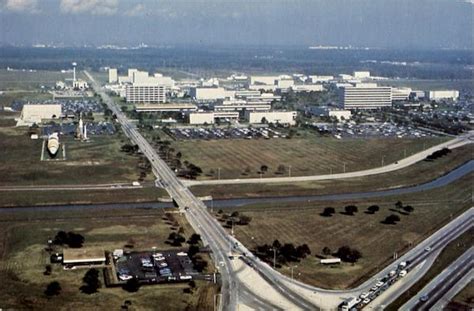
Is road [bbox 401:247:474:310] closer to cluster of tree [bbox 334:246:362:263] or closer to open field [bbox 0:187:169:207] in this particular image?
cluster of tree [bbox 334:246:362:263]

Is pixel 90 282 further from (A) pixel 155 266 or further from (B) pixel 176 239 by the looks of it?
(B) pixel 176 239

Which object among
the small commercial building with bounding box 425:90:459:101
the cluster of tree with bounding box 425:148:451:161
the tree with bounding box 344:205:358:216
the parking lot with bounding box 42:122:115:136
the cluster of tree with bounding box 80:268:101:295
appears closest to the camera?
the cluster of tree with bounding box 80:268:101:295

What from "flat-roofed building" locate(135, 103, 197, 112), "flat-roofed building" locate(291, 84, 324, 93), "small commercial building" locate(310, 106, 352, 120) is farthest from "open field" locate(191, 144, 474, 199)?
"flat-roofed building" locate(291, 84, 324, 93)

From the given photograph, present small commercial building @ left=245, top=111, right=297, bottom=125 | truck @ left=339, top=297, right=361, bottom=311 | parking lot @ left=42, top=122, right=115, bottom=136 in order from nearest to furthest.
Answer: truck @ left=339, top=297, right=361, bottom=311
parking lot @ left=42, top=122, right=115, bottom=136
small commercial building @ left=245, top=111, right=297, bottom=125

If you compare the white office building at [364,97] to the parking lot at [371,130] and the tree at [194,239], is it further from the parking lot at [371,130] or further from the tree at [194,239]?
the tree at [194,239]

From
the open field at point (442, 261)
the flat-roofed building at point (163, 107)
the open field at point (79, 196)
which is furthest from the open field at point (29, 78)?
→ the open field at point (442, 261)

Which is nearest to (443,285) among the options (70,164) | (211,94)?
(70,164)
